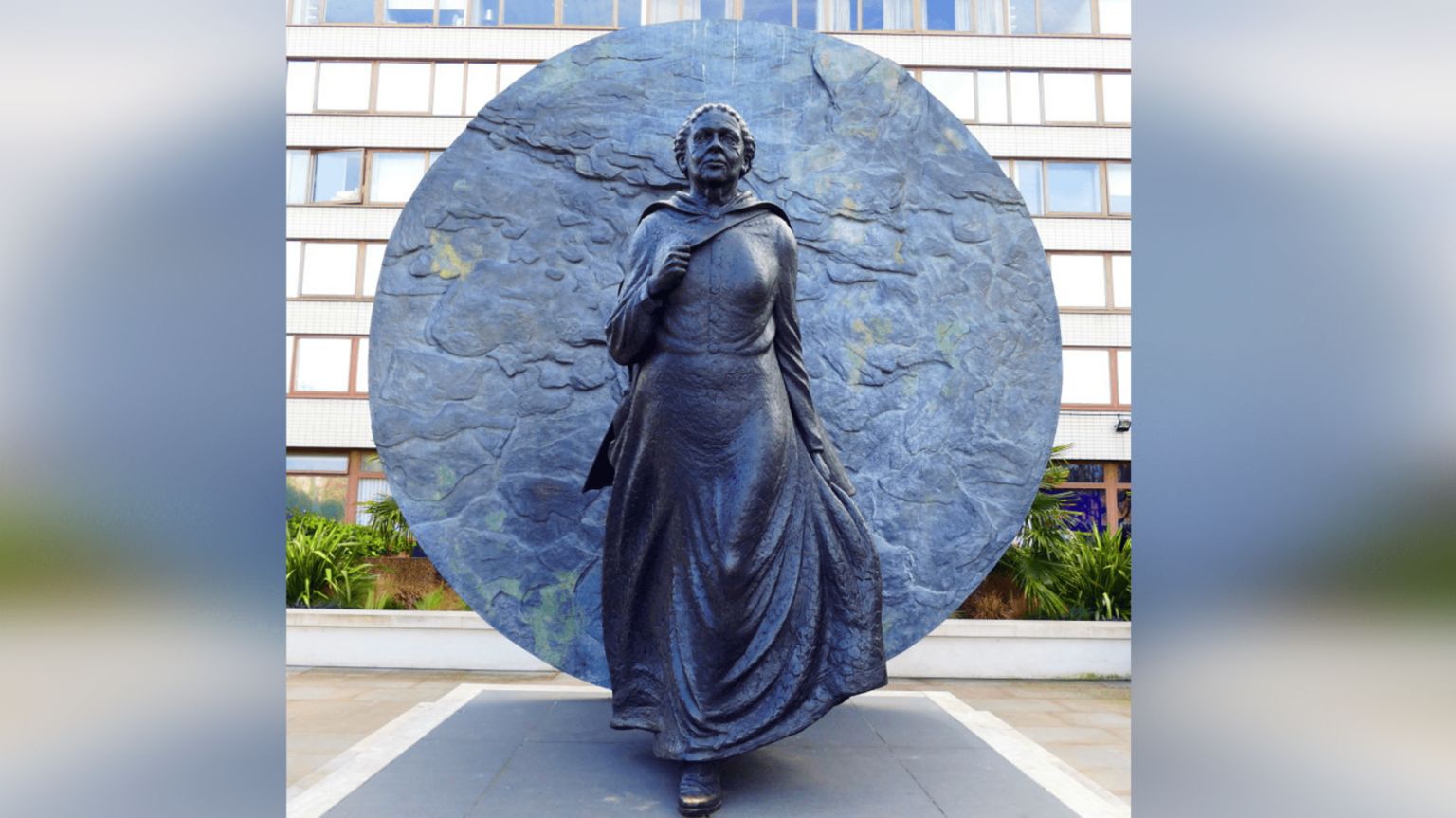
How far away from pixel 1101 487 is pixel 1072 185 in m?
6.15

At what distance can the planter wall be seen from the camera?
885cm

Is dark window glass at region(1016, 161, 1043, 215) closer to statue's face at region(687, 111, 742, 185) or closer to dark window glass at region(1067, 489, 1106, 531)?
dark window glass at region(1067, 489, 1106, 531)

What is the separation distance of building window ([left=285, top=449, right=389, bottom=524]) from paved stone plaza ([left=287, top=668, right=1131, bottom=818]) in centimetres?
1063

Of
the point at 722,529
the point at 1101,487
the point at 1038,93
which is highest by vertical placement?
the point at 1038,93

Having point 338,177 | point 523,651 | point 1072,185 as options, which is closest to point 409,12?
point 338,177

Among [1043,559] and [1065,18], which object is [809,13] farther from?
[1043,559]

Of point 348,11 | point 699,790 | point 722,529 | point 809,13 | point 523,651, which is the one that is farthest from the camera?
point 348,11

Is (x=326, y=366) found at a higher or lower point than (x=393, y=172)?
lower

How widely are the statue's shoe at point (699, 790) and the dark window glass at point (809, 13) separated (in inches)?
667

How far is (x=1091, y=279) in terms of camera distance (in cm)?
1880

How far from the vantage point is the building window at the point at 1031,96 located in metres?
18.6

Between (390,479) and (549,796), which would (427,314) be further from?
(549,796)

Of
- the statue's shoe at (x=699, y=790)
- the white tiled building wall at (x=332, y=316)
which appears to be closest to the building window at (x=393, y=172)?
the white tiled building wall at (x=332, y=316)

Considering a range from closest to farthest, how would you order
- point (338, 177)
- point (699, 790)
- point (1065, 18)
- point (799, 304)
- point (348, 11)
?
point (699, 790)
point (799, 304)
point (338, 177)
point (1065, 18)
point (348, 11)
